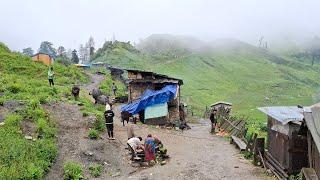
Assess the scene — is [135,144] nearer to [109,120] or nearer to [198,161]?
[198,161]

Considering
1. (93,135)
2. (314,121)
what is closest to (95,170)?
(93,135)

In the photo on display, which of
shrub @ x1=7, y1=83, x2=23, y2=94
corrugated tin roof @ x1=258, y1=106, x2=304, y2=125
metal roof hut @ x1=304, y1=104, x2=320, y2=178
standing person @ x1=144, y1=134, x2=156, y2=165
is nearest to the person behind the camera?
metal roof hut @ x1=304, y1=104, x2=320, y2=178

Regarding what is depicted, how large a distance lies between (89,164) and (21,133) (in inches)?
157

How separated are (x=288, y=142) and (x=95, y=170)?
8.49 m

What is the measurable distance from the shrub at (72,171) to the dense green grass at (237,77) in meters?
50.1

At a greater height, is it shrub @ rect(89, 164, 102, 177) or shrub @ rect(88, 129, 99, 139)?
shrub @ rect(88, 129, 99, 139)

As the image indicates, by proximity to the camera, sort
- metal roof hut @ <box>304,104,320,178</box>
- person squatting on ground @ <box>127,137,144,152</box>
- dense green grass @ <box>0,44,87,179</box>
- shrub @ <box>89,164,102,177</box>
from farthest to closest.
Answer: person squatting on ground @ <box>127,137,144,152</box> → shrub @ <box>89,164,102,177</box> → dense green grass @ <box>0,44,87,179</box> → metal roof hut @ <box>304,104,320,178</box>

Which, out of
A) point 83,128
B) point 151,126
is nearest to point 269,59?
point 151,126

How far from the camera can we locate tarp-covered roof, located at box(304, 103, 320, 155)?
42.0 ft

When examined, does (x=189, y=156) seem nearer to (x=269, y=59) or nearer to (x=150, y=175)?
(x=150, y=175)

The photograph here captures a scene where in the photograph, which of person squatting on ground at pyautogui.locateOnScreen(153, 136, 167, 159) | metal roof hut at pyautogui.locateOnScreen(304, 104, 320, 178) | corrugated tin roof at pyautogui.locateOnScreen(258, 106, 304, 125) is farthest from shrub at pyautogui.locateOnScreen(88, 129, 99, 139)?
metal roof hut at pyautogui.locateOnScreen(304, 104, 320, 178)

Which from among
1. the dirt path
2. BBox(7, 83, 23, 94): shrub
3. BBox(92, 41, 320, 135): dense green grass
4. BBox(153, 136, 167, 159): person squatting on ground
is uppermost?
BBox(92, 41, 320, 135): dense green grass

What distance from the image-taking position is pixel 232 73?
128 meters

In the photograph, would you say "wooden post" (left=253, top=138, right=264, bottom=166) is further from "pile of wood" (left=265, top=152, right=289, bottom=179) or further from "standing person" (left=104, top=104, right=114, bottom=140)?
"standing person" (left=104, top=104, right=114, bottom=140)
